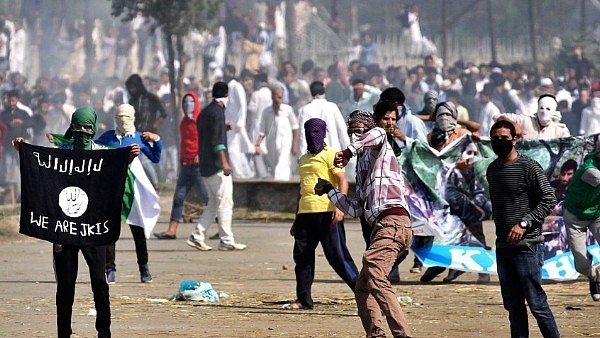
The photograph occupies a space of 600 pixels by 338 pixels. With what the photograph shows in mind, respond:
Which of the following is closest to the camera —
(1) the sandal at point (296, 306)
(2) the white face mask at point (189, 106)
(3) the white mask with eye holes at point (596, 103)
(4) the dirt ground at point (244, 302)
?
(4) the dirt ground at point (244, 302)

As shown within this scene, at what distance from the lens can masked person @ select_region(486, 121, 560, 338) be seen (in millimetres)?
9570

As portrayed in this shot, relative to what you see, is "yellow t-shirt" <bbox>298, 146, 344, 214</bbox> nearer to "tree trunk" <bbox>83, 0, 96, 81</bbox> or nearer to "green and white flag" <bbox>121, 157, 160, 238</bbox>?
"green and white flag" <bbox>121, 157, 160, 238</bbox>

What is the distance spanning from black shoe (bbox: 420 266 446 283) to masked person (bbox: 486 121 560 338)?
450 cm

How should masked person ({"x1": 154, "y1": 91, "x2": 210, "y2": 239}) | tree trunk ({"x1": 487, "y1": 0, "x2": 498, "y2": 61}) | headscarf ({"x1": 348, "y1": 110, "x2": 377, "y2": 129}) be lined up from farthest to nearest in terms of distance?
tree trunk ({"x1": 487, "y1": 0, "x2": 498, "y2": 61})
masked person ({"x1": 154, "y1": 91, "x2": 210, "y2": 239})
headscarf ({"x1": 348, "y1": 110, "x2": 377, "y2": 129})

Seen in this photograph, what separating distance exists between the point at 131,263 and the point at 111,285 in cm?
210

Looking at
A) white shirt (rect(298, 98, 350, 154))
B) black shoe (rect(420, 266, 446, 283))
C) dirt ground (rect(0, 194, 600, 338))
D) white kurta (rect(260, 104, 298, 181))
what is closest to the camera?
dirt ground (rect(0, 194, 600, 338))

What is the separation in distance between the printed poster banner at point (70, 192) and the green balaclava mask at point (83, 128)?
15 centimetres

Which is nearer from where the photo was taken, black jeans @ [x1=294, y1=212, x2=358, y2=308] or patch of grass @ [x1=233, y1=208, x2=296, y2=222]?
black jeans @ [x1=294, y1=212, x2=358, y2=308]

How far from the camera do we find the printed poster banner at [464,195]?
14289 millimetres

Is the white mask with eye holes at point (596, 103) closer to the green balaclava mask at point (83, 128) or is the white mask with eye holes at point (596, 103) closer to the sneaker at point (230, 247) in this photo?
the sneaker at point (230, 247)

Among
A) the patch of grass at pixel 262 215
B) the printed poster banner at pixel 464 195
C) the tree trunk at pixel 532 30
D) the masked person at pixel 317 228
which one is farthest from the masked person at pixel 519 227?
the tree trunk at pixel 532 30

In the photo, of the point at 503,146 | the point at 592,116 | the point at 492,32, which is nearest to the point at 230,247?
the point at 503,146

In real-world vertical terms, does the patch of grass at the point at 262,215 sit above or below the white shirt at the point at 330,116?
below

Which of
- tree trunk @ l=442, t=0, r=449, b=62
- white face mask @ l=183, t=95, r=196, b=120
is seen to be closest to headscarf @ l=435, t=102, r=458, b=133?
white face mask @ l=183, t=95, r=196, b=120
